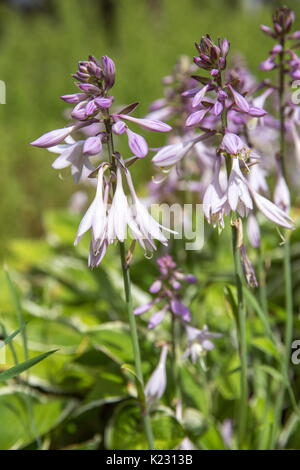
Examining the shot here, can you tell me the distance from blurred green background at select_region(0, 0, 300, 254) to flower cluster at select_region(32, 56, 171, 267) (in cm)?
322

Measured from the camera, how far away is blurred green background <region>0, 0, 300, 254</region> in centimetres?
550

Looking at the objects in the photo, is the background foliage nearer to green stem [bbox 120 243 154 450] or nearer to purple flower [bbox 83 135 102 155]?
green stem [bbox 120 243 154 450]

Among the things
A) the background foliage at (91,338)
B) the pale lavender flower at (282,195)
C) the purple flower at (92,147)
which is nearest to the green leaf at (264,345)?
the background foliage at (91,338)

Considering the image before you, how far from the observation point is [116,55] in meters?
8.98

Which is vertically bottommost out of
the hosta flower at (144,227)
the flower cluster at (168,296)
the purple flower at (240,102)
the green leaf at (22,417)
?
the green leaf at (22,417)

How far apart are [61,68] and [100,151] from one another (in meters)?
7.90

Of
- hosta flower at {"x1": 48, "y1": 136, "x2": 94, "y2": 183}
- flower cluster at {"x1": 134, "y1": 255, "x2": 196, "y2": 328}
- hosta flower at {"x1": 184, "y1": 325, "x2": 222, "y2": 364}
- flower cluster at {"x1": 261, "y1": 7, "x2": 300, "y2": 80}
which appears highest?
flower cluster at {"x1": 261, "y1": 7, "x2": 300, "y2": 80}

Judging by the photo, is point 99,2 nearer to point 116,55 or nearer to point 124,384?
point 116,55

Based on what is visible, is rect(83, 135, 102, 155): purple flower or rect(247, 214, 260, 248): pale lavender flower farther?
rect(247, 214, 260, 248): pale lavender flower

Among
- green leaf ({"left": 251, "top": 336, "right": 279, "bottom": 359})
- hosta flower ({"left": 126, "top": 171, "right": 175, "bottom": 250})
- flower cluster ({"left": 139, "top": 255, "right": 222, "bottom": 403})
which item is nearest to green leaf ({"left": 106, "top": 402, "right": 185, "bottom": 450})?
flower cluster ({"left": 139, "top": 255, "right": 222, "bottom": 403})

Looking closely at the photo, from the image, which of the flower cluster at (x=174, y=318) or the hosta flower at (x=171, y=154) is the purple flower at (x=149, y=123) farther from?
the flower cluster at (x=174, y=318)

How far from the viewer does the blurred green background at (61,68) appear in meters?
5.50

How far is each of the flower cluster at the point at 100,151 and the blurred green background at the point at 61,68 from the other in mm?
3219

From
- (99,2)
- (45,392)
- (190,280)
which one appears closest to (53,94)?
(45,392)
